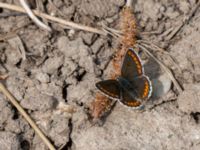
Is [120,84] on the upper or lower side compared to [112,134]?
upper

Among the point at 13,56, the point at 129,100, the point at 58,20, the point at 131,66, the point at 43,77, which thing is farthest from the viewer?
the point at 58,20

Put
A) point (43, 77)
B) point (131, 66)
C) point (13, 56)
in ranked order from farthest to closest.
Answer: point (13, 56) < point (43, 77) < point (131, 66)

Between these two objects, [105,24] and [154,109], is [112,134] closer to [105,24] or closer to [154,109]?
[154,109]

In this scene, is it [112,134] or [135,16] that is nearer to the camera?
[112,134]

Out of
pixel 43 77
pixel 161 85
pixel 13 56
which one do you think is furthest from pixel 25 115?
pixel 161 85

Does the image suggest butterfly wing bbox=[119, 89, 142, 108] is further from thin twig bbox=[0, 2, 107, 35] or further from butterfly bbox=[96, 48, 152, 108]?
thin twig bbox=[0, 2, 107, 35]

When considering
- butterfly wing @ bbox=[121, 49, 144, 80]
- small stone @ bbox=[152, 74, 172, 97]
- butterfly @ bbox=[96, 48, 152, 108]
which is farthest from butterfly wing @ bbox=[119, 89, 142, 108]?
small stone @ bbox=[152, 74, 172, 97]

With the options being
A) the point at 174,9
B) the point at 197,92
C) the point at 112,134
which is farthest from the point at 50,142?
the point at 174,9

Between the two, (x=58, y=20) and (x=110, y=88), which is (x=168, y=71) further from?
(x=58, y=20)
